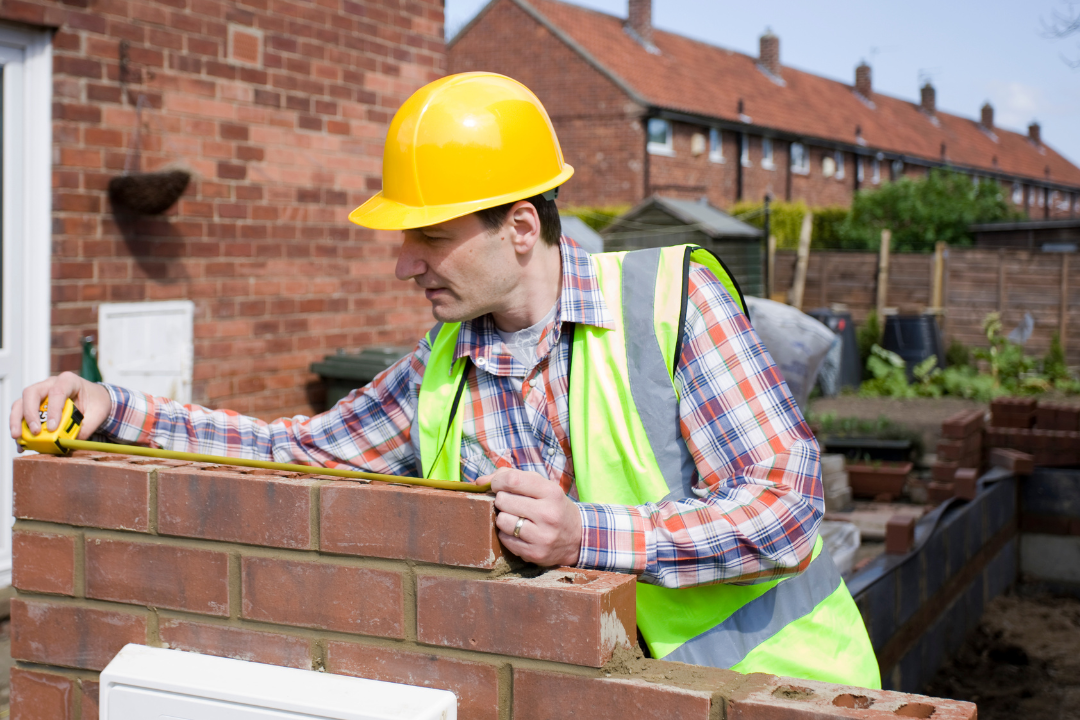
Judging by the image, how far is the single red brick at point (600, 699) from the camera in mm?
1455

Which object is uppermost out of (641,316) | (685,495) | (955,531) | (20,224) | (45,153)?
(45,153)

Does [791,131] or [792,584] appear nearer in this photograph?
[792,584]

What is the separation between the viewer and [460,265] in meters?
1.96

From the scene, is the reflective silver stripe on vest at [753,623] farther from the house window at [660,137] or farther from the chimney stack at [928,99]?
the chimney stack at [928,99]

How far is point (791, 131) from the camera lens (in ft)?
108

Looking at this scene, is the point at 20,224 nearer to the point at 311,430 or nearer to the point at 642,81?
the point at 311,430

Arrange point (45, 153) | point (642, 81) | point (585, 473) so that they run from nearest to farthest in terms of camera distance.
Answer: point (585, 473)
point (45, 153)
point (642, 81)

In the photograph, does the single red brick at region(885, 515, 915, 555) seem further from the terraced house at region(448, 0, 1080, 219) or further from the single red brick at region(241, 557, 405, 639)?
the terraced house at region(448, 0, 1080, 219)

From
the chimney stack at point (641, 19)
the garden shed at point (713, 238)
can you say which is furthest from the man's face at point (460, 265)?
the chimney stack at point (641, 19)

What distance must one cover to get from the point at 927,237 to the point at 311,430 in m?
23.2

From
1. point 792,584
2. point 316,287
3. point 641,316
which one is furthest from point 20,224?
point 792,584

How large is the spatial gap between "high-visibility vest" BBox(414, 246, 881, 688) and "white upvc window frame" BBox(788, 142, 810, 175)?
1309 inches

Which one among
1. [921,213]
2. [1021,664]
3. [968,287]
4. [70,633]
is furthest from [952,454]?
[921,213]

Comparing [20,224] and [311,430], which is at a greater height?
[20,224]
